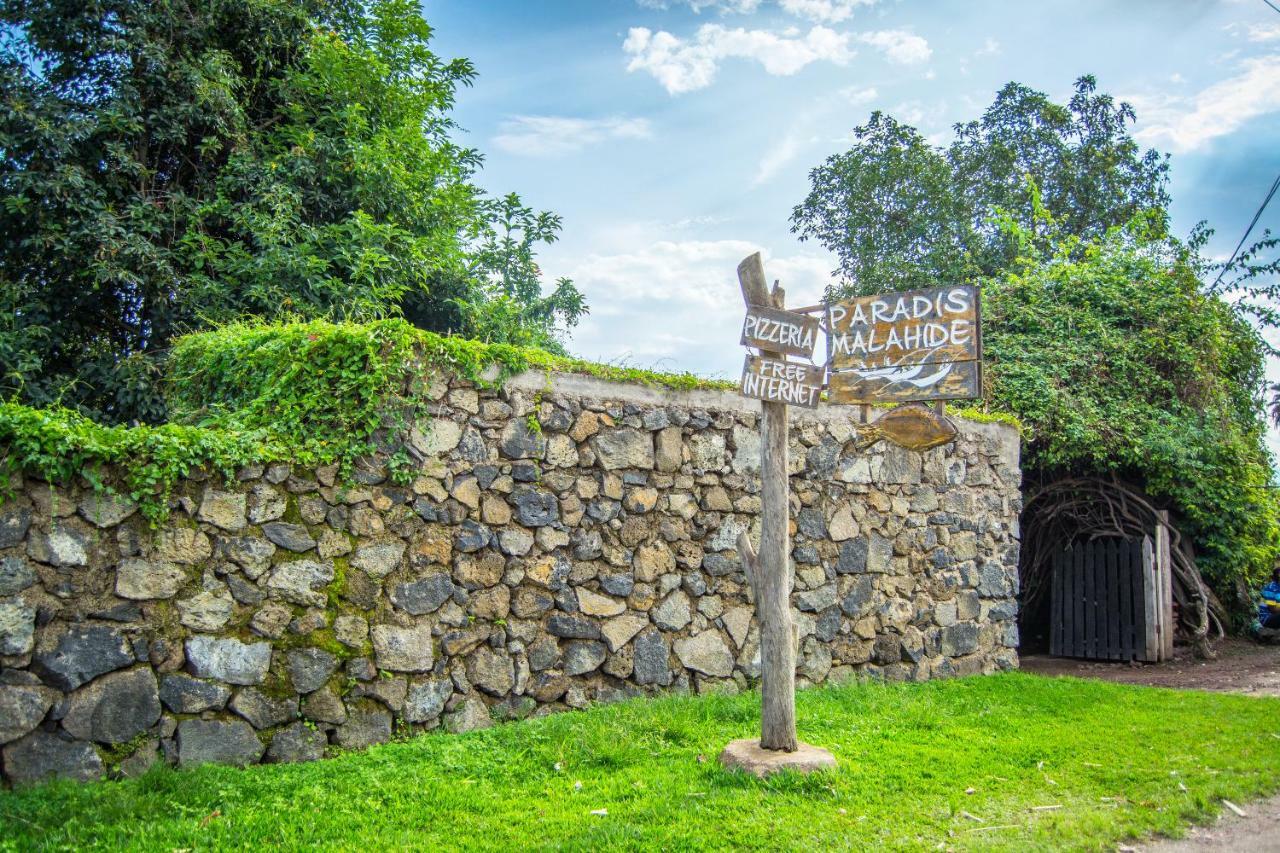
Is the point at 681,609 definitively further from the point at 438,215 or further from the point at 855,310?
the point at 438,215

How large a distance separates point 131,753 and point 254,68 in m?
9.99

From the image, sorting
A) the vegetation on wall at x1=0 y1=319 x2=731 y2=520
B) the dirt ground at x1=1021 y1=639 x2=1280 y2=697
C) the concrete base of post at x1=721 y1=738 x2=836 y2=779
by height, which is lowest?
the dirt ground at x1=1021 y1=639 x2=1280 y2=697

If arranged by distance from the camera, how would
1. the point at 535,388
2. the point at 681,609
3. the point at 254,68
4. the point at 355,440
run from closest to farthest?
1. the point at 355,440
2. the point at 535,388
3. the point at 681,609
4. the point at 254,68

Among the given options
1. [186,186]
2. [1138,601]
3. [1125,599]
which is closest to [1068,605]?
[1125,599]

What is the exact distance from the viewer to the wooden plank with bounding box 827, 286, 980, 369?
512 centimetres

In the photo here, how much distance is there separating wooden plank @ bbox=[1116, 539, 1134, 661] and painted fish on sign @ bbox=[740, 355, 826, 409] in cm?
756

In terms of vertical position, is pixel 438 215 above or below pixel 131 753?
above

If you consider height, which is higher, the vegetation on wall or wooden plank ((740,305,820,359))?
wooden plank ((740,305,820,359))

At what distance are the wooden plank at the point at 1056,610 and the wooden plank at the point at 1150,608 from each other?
3.26ft

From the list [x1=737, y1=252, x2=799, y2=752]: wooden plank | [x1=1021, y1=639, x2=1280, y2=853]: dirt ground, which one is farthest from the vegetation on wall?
[x1=1021, y1=639, x2=1280, y2=853]: dirt ground

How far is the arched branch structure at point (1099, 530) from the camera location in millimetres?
10898

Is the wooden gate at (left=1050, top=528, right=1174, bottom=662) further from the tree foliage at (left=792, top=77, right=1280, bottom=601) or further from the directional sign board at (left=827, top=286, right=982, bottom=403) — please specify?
the directional sign board at (left=827, top=286, right=982, bottom=403)

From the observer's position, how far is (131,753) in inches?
180

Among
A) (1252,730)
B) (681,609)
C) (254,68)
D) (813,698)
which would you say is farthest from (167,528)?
(254,68)
